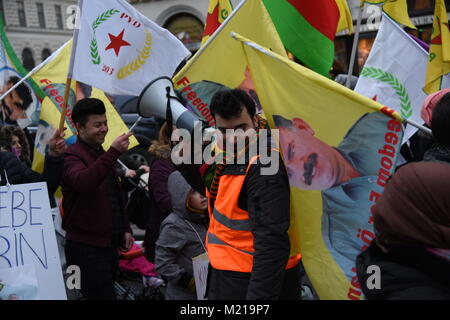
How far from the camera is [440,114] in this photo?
179cm

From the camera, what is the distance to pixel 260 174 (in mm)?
2277

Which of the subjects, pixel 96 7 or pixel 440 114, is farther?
pixel 96 7

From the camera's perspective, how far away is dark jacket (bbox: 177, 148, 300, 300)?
222 centimetres

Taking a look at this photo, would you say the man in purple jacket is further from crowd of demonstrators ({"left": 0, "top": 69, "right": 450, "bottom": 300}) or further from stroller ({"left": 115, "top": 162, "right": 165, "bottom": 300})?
stroller ({"left": 115, "top": 162, "right": 165, "bottom": 300})

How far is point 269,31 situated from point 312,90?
0.77 meters

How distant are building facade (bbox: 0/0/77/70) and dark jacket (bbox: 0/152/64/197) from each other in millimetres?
37985

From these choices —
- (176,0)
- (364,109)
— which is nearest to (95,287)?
(364,109)

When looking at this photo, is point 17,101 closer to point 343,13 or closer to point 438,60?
point 343,13

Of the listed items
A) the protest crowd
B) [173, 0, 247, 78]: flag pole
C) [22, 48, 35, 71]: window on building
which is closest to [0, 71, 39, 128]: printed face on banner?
the protest crowd

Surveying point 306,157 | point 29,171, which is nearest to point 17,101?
point 29,171

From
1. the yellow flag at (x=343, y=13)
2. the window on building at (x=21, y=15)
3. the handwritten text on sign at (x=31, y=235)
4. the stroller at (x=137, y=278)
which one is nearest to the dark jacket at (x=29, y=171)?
the handwritten text on sign at (x=31, y=235)
